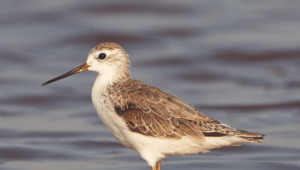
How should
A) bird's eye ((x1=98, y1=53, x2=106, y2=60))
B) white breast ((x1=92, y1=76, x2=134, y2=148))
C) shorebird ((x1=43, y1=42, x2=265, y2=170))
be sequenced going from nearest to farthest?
1. shorebird ((x1=43, y1=42, x2=265, y2=170))
2. white breast ((x1=92, y1=76, x2=134, y2=148))
3. bird's eye ((x1=98, y1=53, x2=106, y2=60))

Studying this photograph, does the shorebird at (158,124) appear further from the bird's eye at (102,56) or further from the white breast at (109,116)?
the bird's eye at (102,56)

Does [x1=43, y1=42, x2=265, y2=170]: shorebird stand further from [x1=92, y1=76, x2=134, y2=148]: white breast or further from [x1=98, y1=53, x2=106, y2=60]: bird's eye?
[x1=98, y1=53, x2=106, y2=60]: bird's eye

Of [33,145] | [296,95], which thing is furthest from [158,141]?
[296,95]

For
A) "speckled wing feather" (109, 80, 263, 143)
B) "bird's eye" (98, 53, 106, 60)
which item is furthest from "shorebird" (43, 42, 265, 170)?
"bird's eye" (98, 53, 106, 60)

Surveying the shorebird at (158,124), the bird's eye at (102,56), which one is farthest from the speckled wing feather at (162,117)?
the bird's eye at (102,56)

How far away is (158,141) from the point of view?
28.0ft

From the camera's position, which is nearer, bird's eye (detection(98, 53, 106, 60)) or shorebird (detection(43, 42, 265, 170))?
shorebird (detection(43, 42, 265, 170))

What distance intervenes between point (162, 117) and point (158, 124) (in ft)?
0.44

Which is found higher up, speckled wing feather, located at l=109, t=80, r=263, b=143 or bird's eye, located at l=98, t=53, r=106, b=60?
bird's eye, located at l=98, t=53, r=106, b=60

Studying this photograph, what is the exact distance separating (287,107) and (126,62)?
6.33 m

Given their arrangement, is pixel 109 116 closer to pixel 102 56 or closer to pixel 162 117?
pixel 162 117

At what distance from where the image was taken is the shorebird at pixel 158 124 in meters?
8.30

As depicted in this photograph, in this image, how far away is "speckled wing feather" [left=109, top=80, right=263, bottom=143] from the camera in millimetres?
8344

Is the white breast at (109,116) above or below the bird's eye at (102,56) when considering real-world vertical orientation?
below
